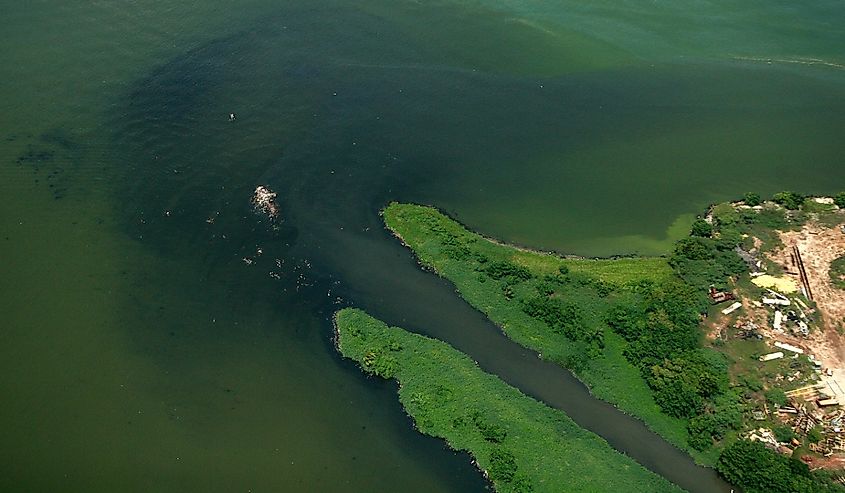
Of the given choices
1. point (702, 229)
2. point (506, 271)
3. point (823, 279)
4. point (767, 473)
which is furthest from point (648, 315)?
point (823, 279)

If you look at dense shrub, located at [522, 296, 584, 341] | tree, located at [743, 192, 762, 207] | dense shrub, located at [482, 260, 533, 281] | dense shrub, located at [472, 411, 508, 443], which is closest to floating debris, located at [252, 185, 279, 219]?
dense shrub, located at [482, 260, 533, 281]

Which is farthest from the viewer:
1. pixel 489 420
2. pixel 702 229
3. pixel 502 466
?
pixel 702 229

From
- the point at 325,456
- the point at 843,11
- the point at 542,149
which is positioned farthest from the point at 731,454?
the point at 843,11

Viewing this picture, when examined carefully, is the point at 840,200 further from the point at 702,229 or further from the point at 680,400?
the point at 680,400

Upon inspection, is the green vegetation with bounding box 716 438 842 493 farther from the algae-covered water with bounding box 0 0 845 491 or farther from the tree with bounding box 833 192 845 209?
the tree with bounding box 833 192 845 209

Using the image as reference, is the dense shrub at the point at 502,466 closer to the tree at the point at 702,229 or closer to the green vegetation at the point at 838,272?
the tree at the point at 702,229
